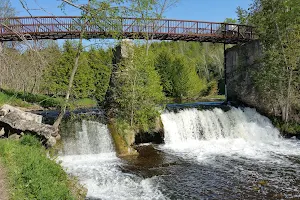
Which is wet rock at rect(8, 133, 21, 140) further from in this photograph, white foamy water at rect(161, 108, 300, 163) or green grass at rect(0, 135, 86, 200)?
white foamy water at rect(161, 108, 300, 163)

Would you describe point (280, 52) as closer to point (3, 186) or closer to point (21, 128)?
point (21, 128)

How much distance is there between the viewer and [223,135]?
16000mm

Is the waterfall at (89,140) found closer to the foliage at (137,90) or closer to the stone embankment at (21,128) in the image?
the foliage at (137,90)

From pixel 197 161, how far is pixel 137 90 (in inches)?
190

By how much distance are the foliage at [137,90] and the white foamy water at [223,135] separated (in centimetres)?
194

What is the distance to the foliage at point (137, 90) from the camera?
13.5 meters

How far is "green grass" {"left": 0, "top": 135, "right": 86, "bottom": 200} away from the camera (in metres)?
5.49

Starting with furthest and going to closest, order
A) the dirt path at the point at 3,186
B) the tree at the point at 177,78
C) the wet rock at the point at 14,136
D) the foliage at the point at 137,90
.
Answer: the tree at the point at 177,78
the foliage at the point at 137,90
the wet rock at the point at 14,136
the dirt path at the point at 3,186

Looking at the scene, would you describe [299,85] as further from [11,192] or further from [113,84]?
[11,192]

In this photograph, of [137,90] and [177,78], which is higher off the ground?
[177,78]

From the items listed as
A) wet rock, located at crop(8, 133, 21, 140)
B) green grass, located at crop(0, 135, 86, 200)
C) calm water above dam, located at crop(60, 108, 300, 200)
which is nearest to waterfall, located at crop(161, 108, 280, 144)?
calm water above dam, located at crop(60, 108, 300, 200)

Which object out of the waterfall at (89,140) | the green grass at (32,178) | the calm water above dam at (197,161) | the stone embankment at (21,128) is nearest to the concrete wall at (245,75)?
Answer: the calm water above dam at (197,161)

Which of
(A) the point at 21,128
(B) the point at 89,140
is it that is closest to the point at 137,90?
(B) the point at 89,140

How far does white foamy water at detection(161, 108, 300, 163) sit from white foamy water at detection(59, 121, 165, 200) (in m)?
3.49
